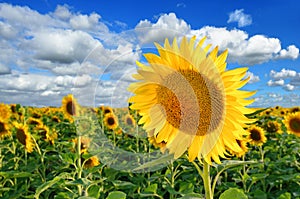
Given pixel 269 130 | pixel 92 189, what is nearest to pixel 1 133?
pixel 92 189

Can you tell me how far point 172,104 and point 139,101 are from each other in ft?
0.61

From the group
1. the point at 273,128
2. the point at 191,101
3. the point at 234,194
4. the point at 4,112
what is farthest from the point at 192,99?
the point at 4,112

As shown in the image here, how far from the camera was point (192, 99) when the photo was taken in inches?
A: 53.8

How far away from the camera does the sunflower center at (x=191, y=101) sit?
4.50 ft

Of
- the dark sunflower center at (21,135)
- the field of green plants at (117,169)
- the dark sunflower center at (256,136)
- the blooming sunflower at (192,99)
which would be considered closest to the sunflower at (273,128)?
the field of green plants at (117,169)

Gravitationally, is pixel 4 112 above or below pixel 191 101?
above

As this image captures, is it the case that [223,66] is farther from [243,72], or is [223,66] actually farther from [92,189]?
[92,189]

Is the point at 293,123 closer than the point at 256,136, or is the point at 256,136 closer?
the point at 256,136

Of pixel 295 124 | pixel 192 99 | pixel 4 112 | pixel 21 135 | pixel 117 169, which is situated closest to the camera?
pixel 192 99

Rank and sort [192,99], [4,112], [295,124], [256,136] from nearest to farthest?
[192,99]
[256,136]
[295,124]
[4,112]

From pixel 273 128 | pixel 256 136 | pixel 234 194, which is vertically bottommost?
pixel 234 194

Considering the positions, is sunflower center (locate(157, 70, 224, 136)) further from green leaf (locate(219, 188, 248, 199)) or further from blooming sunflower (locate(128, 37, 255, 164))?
green leaf (locate(219, 188, 248, 199))

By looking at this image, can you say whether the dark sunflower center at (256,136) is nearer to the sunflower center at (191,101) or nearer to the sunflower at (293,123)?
the sunflower at (293,123)

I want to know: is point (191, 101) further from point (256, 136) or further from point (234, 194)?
point (256, 136)
